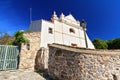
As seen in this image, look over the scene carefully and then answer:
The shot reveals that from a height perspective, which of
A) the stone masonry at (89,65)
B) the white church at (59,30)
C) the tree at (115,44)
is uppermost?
the white church at (59,30)

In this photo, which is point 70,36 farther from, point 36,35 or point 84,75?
point 84,75

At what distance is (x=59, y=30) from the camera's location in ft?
80.7

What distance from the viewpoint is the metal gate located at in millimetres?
10930

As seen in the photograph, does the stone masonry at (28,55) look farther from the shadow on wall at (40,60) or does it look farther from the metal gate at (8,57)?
the metal gate at (8,57)

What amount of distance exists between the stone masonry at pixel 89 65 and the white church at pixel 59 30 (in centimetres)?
1115

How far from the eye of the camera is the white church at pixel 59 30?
21.7 metres

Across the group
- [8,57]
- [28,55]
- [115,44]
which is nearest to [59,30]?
[28,55]

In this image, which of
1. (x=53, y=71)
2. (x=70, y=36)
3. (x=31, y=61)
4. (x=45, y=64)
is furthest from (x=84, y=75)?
(x=70, y=36)

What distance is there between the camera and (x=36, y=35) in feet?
53.7

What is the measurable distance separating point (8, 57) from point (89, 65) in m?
6.81

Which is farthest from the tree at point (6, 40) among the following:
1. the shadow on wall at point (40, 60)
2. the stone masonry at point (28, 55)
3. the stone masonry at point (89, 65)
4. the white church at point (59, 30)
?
Answer: the stone masonry at point (89, 65)

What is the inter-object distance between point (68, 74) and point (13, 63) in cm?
548

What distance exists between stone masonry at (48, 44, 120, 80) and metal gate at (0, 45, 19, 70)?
4804mm

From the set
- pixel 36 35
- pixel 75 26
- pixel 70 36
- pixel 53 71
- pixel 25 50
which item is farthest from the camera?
pixel 75 26
